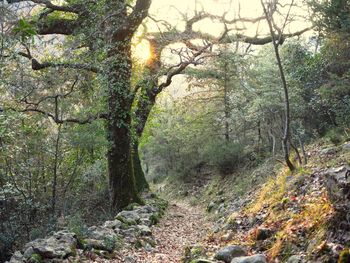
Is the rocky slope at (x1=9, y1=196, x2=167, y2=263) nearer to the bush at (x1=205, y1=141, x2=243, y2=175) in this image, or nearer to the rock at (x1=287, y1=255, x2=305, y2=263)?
the rock at (x1=287, y1=255, x2=305, y2=263)

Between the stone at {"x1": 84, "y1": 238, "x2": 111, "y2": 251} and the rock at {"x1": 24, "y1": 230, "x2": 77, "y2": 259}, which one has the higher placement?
the rock at {"x1": 24, "y1": 230, "x2": 77, "y2": 259}

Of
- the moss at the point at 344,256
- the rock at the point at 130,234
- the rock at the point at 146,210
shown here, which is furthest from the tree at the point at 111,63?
the moss at the point at 344,256

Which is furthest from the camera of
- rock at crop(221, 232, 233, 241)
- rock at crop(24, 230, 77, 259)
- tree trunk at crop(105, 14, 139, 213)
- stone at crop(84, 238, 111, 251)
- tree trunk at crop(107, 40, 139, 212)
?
tree trunk at crop(107, 40, 139, 212)

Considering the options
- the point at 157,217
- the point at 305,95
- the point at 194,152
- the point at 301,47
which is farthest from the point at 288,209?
the point at 194,152

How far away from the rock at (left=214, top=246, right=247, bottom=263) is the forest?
0.05 feet

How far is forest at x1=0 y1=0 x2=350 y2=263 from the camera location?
5.88 meters

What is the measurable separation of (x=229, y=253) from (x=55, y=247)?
284 centimetres

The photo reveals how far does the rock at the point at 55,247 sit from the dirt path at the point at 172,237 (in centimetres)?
119

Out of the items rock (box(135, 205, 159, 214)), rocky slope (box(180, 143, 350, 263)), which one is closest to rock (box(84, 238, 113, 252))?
rocky slope (box(180, 143, 350, 263))

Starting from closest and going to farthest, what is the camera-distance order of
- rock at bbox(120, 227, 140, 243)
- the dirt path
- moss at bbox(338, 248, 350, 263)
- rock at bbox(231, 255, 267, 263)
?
moss at bbox(338, 248, 350, 263) < rock at bbox(231, 255, 267, 263) < the dirt path < rock at bbox(120, 227, 140, 243)

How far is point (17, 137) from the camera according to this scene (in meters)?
9.38

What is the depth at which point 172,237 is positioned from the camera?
31.5ft

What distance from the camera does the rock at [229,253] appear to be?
5.29 metres

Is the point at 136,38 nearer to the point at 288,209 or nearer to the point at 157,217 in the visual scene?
the point at 157,217
